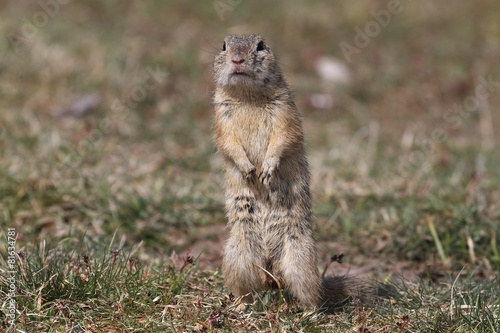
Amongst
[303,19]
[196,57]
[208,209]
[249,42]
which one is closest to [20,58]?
[196,57]

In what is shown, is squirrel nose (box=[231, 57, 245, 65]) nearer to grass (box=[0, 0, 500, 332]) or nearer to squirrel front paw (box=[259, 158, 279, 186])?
squirrel front paw (box=[259, 158, 279, 186])

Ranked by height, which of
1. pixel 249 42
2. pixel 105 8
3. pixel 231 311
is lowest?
pixel 231 311

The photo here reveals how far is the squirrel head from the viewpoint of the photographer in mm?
4328

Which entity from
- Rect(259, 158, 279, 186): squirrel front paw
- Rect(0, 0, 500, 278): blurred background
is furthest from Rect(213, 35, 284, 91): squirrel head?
Rect(0, 0, 500, 278): blurred background

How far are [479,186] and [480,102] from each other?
3.99 m

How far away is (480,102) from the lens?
34.9 feet

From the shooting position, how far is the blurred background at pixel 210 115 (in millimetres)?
6070

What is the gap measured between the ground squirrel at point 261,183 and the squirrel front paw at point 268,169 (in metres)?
0.01

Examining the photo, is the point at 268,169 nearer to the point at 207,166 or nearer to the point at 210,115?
the point at 210,115

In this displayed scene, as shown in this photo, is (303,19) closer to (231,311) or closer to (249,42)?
(249,42)

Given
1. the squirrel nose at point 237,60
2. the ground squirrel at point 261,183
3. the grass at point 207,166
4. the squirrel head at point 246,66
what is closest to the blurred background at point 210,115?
the grass at point 207,166

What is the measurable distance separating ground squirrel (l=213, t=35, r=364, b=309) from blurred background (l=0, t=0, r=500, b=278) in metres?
0.77

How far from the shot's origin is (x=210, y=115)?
761cm

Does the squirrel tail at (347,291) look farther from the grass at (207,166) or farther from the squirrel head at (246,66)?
the squirrel head at (246,66)
